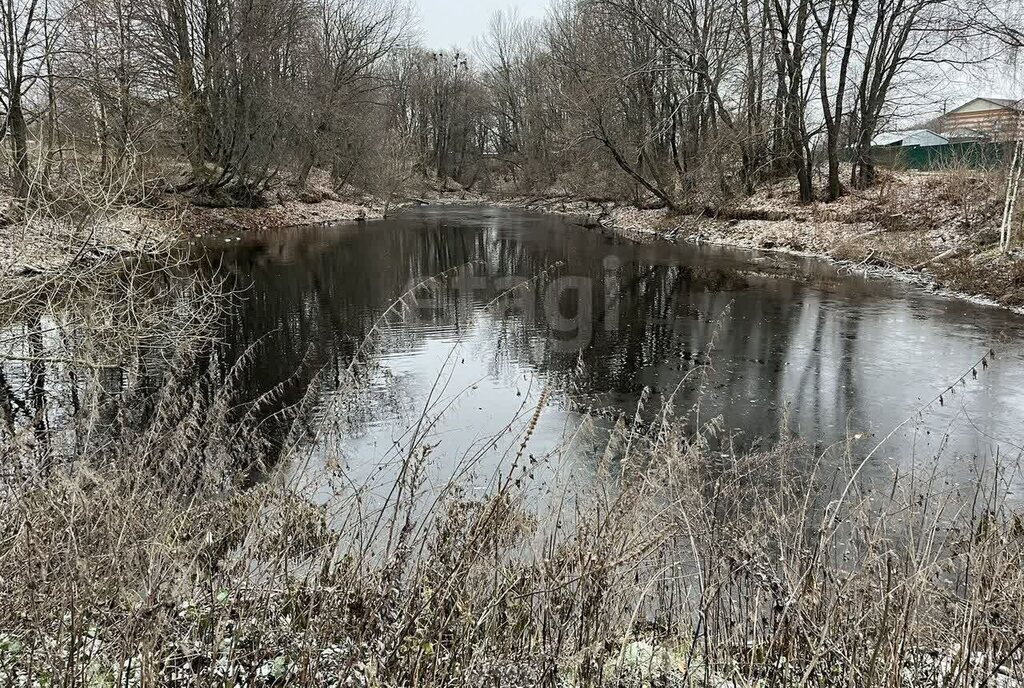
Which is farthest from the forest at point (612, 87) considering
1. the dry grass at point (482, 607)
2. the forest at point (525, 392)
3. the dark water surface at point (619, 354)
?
the dry grass at point (482, 607)

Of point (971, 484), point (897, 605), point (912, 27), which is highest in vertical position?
point (912, 27)

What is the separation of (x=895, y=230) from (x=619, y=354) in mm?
14434

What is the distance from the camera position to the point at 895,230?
2119 centimetres

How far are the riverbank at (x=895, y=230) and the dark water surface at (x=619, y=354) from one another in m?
1.03

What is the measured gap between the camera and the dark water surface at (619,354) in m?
7.51

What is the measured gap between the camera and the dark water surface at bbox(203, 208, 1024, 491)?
24.6 feet

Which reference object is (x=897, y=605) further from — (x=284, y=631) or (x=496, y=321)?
(x=496, y=321)

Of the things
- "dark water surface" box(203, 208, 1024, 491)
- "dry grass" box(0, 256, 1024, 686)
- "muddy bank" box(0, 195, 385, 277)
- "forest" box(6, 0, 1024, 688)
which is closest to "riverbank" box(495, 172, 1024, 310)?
"forest" box(6, 0, 1024, 688)

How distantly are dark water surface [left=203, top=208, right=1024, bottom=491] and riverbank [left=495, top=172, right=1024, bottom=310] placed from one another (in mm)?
1034

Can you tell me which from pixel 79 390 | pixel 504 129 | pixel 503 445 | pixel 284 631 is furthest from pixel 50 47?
pixel 504 129

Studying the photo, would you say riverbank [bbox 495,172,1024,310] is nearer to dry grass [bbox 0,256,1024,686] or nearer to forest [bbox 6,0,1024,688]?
forest [bbox 6,0,1024,688]

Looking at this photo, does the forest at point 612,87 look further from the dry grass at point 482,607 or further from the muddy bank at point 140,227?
the dry grass at point 482,607

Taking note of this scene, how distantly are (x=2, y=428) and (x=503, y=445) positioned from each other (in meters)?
4.20

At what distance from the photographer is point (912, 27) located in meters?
24.5
